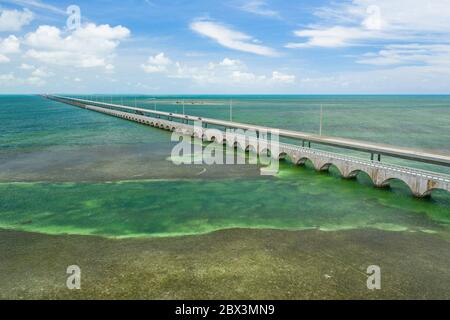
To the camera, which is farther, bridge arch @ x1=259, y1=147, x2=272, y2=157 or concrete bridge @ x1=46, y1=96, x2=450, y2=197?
bridge arch @ x1=259, y1=147, x2=272, y2=157

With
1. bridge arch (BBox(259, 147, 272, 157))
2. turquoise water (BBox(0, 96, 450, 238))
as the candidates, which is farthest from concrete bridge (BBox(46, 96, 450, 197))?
turquoise water (BBox(0, 96, 450, 238))

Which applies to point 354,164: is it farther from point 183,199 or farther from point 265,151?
point 183,199

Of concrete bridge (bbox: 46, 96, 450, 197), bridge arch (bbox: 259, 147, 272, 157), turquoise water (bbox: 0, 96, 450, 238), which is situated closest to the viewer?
turquoise water (bbox: 0, 96, 450, 238)

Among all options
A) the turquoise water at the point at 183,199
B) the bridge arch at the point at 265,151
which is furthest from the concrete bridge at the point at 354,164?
the turquoise water at the point at 183,199

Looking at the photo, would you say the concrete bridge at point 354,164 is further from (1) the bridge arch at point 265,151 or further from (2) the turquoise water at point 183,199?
(2) the turquoise water at point 183,199

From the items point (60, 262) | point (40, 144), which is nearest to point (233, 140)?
point (40, 144)

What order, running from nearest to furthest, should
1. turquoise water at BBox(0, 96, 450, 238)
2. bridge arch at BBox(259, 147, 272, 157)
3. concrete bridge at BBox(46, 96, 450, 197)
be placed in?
turquoise water at BBox(0, 96, 450, 238) < concrete bridge at BBox(46, 96, 450, 197) < bridge arch at BBox(259, 147, 272, 157)

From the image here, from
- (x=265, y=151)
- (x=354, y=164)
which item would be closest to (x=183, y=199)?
(x=354, y=164)

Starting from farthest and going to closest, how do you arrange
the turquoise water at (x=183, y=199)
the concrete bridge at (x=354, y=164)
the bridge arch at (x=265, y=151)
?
the bridge arch at (x=265, y=151), the concrete bridge at (x=354, y=164), the turquoise water at (x=183, y=199)

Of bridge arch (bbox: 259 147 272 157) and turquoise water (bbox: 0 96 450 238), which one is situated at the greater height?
bridge arch (bbox: 259 147 272 157)

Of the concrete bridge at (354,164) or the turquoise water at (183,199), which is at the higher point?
the concrete bridge at (354,164)

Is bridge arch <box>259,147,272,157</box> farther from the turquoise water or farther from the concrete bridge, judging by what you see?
the turquoise water
